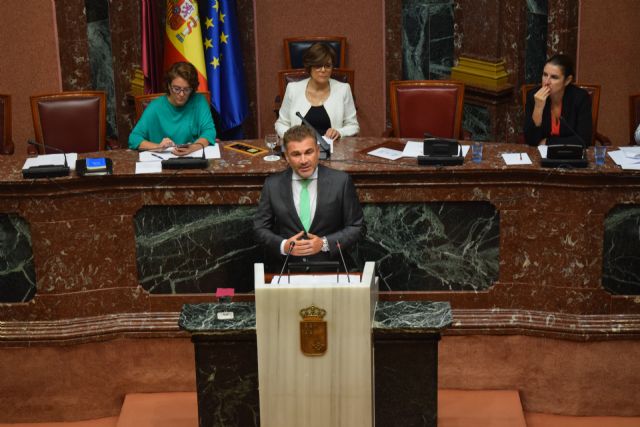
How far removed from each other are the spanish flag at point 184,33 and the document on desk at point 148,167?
2209mm

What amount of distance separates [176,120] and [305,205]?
4.72 feet

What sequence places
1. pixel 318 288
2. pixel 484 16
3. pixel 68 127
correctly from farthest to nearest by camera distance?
pixel 484 16, pixel 68 127, pixel 318 288

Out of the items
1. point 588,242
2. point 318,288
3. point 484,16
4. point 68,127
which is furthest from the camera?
point 484,16

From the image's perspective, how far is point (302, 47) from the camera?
7355mm

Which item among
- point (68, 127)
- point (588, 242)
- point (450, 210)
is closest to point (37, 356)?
point (68, 127)

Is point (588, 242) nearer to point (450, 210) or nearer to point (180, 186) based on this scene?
point (450, 210)

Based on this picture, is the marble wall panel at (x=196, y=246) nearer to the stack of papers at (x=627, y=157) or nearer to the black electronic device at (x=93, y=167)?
the black electronic device at (x=93, y=167)

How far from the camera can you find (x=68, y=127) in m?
6.41

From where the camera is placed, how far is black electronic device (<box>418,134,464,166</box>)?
5051mm

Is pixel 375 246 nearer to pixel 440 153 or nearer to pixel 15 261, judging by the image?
pixel 440 153

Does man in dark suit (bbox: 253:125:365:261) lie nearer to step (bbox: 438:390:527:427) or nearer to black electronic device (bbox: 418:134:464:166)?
black electronic device (bbox: 418:134:464:166)

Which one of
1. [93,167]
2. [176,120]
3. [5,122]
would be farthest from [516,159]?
[5,122]

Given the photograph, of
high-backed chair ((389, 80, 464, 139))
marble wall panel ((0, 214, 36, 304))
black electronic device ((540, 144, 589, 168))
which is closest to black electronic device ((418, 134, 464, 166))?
black electronic device ((540, 144, 589, 168))

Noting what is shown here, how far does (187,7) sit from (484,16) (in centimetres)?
204
